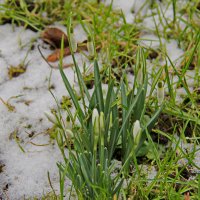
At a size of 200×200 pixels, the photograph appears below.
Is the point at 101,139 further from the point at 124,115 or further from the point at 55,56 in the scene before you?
the point at 55,56

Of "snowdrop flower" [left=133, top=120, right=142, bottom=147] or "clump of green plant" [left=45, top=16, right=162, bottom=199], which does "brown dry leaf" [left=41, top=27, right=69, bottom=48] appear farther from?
"snowdrop flower" [left=133, top=120, right=142, bottom=147]

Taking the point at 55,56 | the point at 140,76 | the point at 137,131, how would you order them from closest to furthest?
1. the point at 137,131
2. the point at 140,76
3. the point at 55,56

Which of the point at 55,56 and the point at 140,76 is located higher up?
the point at 140,76

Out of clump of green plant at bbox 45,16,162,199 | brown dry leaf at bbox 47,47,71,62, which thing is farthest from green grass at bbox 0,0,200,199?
brown dry leaf at bbox 47,47,71,62

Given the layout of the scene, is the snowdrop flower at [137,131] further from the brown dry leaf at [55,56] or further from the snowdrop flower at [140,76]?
the brown dry leaf at [55,56]

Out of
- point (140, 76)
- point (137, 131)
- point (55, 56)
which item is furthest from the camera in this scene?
point (55, 56)

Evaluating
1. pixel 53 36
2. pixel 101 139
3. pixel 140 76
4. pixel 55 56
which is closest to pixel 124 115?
pixel 140 76

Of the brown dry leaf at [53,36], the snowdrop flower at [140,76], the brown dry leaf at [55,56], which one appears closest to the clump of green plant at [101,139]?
the snowdrop flower at [140,76]

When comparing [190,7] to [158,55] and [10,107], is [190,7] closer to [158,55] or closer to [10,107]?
[158,55]
